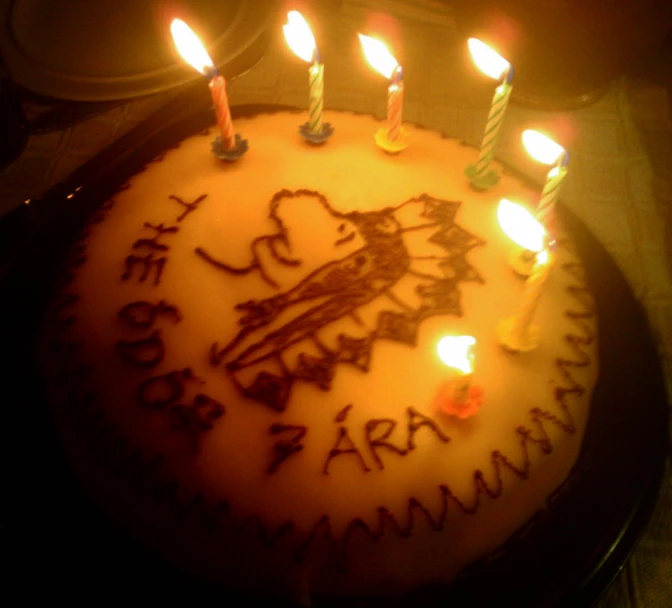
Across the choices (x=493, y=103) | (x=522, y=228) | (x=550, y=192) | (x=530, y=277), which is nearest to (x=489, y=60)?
(x=493, y=103)

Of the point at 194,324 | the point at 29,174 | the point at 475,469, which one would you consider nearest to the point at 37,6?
the point at 29,174

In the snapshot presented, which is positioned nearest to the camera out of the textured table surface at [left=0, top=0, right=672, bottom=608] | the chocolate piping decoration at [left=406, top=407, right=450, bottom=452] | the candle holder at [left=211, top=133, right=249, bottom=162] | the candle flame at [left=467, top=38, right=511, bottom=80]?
the chocolate piping decoration at [left=406, top=407, right=450, bottom=452]

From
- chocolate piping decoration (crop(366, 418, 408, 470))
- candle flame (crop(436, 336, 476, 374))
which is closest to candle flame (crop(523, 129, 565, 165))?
candle flame (crop(436, 336, 476, 374))

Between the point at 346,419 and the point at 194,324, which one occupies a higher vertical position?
the point at 194,324

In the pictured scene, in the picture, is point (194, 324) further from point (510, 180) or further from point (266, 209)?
point (510, 180)

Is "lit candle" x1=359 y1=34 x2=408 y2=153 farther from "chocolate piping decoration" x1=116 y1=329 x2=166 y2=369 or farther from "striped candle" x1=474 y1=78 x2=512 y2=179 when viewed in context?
"chocolate piping decoration" x1=116 y1=329 x2=166 y2=369

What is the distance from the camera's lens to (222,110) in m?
1.99

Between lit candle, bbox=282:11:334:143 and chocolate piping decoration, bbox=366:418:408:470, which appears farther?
lit candle, bbox=282:11:334:143

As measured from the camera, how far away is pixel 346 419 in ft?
5.18

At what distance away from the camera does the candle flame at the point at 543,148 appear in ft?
5.43

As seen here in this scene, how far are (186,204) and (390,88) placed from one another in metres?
0.71

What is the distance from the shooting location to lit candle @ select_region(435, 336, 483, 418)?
1.46 m

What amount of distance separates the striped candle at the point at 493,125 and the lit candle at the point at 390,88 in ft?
0.89

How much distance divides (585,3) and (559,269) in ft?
5.55
